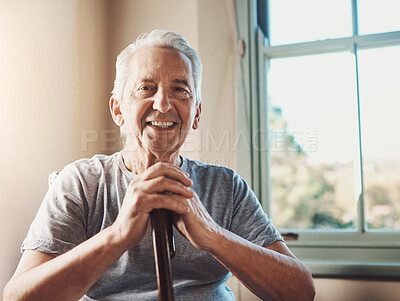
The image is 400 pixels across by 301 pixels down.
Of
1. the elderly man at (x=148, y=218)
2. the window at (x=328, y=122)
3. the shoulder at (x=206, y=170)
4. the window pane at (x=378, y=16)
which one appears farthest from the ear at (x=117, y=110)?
the window pane at (x=378, y=16)

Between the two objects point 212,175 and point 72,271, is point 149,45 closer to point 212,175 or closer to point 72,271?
point 212,175

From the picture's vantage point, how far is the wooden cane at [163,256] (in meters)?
0.81

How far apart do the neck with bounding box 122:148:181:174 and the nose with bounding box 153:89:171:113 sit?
5.3 inches

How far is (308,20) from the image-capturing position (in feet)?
7.03

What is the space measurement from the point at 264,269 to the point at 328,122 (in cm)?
109

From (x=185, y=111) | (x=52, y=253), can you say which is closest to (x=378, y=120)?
(x=185, y=111)

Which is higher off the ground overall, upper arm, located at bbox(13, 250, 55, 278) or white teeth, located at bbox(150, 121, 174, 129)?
white teeth, located at bbox(150, 121, 174, 129)

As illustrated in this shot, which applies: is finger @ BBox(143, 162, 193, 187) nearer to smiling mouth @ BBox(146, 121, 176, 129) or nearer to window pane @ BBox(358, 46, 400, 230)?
smiling mouth @ BBox(146, 121, 176, 129)

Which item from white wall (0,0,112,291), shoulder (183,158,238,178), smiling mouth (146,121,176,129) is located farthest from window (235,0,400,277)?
smiling mouth (146,121,176,129)

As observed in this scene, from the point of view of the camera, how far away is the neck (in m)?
1.30

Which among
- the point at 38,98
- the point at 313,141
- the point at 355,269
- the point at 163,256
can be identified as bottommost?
the point at 355,269

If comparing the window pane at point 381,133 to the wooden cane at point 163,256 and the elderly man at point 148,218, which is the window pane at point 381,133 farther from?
the wooden cane at point 163,256

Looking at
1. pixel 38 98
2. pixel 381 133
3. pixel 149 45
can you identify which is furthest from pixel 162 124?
pixel 381 133

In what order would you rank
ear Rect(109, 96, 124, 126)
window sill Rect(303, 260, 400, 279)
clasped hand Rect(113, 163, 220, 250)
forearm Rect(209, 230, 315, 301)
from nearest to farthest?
clasped hand Rect(113, 163, 220, 250) < forearm Rect(209, 230, 315, 301) < ear Rect(109, 96, 124, 126) < window sill Rect(303, 260, 400, 279)
